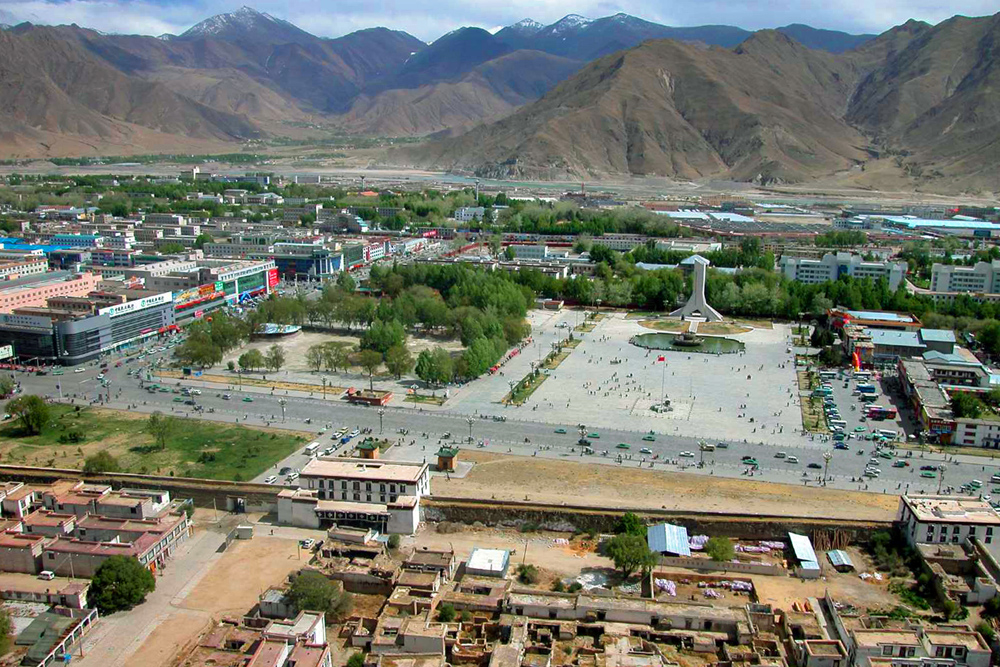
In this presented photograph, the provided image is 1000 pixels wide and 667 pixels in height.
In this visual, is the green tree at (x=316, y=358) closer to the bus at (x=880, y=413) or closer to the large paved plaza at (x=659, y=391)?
the large paved plaza at (x=659, y=391)

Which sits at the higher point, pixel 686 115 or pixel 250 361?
pixel 686 115

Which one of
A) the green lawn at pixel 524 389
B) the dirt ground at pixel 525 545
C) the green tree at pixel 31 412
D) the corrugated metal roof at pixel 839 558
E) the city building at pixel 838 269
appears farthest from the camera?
the city building at pixel 838 269

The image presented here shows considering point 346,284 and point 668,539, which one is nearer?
point 668,539

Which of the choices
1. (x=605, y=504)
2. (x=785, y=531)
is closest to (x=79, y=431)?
(x=605, y=504)

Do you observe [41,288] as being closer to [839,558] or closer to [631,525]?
[631,525]

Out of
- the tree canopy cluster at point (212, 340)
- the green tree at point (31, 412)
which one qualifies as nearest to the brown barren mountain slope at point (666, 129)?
the tree canopy cluster at point (212, 340)

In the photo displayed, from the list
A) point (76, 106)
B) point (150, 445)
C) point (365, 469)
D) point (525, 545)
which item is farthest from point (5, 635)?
point (76, 106)

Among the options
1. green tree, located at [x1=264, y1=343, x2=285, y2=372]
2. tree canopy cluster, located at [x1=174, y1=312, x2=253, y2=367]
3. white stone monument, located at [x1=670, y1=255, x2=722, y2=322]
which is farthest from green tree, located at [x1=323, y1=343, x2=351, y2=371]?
white stone monument, located at [x1=670, y1=255, x2=722, y2=322]

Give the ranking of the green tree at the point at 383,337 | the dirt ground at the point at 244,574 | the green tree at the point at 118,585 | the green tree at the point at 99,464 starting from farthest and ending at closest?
the green tree at the point at 383,337
the green tree at the point at 99,464
the dirt ground at the point at 244,574
the green tree at the point at 118,585
